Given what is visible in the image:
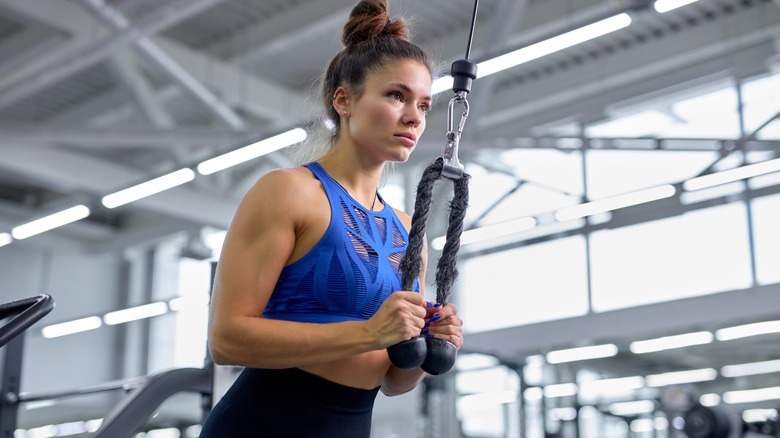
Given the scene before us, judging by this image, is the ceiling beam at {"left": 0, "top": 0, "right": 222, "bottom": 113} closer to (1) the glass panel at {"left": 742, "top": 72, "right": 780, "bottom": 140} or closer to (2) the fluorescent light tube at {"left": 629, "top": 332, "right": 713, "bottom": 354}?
(1) the glass panel at {"left": 742, "top": 72, "right": 780, "bottom": 140}

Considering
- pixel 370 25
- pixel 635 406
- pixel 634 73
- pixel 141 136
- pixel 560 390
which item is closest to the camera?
pixel 370 25

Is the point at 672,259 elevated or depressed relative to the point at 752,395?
elevated

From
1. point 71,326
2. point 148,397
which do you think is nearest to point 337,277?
point 148,397

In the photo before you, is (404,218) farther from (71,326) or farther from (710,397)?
(710,397)

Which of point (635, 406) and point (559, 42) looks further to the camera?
point (635, 406)

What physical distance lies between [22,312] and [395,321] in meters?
0.89

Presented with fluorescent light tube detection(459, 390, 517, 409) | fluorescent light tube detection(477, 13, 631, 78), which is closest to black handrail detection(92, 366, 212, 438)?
fluorescent light tube detection(477, 13, 631, 78)

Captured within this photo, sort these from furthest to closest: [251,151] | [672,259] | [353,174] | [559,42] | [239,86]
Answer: [239,86]
[672,259]
[251,151]
[559,42]
[353,174]

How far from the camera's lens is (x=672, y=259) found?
990 cm

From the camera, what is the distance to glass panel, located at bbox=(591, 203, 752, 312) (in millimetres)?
9445

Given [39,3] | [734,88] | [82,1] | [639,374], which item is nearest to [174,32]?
[39,3]

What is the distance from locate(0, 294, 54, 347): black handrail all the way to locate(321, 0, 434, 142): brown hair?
2.21ft

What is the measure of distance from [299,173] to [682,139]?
685cm

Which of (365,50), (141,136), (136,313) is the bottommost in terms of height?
(365,50)
